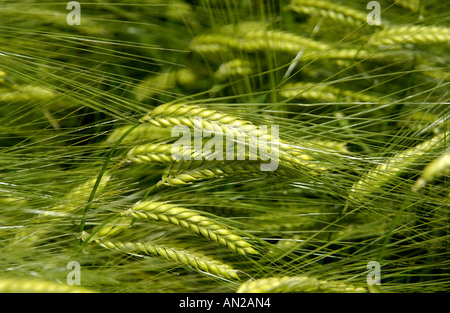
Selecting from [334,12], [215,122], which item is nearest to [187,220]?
[215,122]

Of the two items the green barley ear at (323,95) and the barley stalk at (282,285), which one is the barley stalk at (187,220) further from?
the green barley ear at (323,95)

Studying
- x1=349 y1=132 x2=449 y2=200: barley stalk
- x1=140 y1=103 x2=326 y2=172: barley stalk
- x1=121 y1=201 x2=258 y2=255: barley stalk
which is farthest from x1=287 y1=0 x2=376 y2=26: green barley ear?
x1=121 y1=201 x2=258 y2=255: barley stalk

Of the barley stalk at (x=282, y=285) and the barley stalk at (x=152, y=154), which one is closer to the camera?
the barley stalk at (x=282, y=285)

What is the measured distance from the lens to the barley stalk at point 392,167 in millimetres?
Answer: 899

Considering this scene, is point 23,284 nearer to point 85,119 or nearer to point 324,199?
point 85,119

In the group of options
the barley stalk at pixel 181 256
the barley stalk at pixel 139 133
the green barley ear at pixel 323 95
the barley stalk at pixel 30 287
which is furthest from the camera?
the green barley ear at pixel 323 95

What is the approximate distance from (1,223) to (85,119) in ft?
1.32

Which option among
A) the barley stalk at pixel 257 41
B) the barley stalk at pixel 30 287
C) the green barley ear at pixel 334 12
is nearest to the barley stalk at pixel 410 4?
the green barley ear at pixel 334 12

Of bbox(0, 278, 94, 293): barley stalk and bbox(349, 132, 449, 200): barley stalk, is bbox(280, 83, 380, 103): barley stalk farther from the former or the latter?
bbox(0, 278, 94, 293): barley stalk

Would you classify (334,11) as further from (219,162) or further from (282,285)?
(282,285)

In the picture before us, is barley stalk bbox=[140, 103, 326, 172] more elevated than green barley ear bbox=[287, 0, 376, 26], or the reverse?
green barley ear bbox=[287, 0, 376, 26]

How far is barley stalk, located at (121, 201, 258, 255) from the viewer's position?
0.83 m

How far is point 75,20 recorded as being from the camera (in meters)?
1.08

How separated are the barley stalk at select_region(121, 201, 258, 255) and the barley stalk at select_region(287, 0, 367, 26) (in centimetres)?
71
